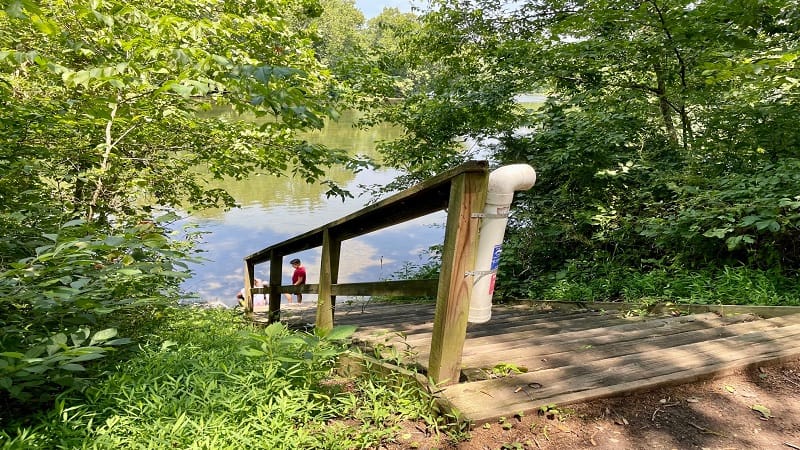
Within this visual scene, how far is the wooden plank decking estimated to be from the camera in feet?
5.17

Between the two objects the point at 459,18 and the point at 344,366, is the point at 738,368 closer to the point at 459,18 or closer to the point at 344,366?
the point at 344,366

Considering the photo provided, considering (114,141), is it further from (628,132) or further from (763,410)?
(628,132)

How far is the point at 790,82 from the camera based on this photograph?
3.82 m

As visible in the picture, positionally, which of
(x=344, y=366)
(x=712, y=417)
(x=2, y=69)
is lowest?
(x=344, y=366)

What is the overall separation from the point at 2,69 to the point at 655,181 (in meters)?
6.53

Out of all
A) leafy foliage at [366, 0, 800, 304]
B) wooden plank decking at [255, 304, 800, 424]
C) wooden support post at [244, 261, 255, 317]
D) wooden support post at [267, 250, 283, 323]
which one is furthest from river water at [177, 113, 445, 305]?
wooden plank decking at [255, 304, 800, 424]

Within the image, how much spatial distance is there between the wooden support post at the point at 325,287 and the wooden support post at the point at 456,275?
137 cm

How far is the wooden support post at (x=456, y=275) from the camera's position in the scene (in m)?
1.57

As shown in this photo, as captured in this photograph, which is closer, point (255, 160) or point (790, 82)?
point (790, 82)

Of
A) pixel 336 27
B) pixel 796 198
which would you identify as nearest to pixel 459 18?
pixel 796 198

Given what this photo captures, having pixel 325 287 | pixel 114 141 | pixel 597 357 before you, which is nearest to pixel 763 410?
pixel 597 357

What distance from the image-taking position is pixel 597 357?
1932mm

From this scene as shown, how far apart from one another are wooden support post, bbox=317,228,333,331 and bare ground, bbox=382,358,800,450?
150 cm

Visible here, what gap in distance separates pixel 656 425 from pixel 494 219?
89 centimetres
